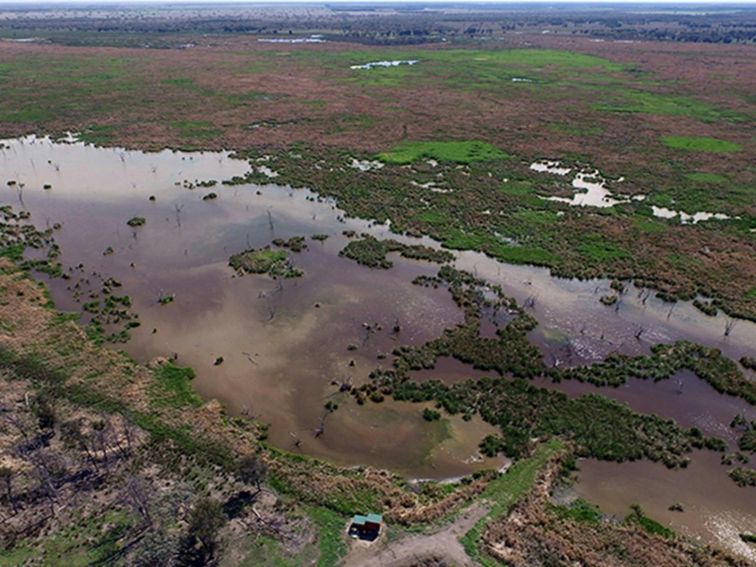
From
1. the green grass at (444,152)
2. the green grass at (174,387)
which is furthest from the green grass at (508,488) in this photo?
the green grass at (444,152)

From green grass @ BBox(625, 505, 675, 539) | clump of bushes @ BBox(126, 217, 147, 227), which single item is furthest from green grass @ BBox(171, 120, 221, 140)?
green grass @ BBox(625, 505, 675, 539)

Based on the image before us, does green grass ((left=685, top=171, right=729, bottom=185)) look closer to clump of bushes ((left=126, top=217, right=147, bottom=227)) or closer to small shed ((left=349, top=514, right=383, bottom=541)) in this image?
small shed ((left=349, top=514, right=383, bottom=541))

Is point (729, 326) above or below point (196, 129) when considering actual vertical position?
below

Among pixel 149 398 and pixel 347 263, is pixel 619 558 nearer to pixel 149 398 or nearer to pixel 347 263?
pixel 149 398

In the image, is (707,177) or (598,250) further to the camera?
(707,177)

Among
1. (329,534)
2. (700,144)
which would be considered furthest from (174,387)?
(700,144)

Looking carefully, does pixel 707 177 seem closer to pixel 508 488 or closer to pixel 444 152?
pixel 444 152
